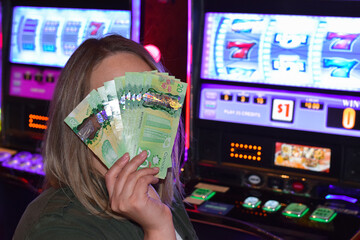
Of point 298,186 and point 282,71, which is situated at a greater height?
point 282,71

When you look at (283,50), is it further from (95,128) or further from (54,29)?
(54,29)

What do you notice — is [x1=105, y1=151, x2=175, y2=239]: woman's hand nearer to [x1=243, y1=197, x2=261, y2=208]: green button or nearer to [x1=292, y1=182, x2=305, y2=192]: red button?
[x1=243, y1=197, x2=261, y2=208]: green button

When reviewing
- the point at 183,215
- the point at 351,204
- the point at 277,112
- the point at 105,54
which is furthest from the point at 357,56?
the point at 105,54

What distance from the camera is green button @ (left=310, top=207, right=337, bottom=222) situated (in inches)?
85.7

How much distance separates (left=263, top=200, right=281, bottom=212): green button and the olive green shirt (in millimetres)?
1005

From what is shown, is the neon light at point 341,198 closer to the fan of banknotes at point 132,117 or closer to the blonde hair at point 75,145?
the fan of banknotes at point 132,117

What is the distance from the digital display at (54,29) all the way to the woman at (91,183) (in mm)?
1619

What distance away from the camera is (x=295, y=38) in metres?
2.46

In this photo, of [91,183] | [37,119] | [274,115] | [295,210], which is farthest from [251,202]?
[37,119]

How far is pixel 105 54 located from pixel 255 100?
50.0 inches

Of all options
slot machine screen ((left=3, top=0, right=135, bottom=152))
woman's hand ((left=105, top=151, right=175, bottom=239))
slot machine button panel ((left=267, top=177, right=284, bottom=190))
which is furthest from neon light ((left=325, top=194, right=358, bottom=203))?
slot machine screen ((left=3, top=0, right=135, bottom=152))

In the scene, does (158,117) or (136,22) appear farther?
(136,22)

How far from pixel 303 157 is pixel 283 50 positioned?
0.52m

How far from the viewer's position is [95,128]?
1421 millimetres
